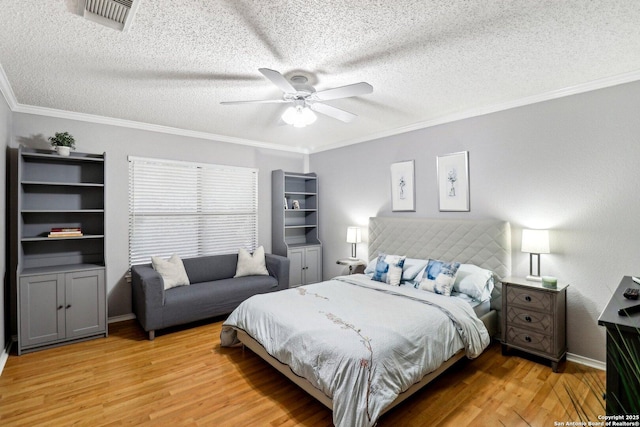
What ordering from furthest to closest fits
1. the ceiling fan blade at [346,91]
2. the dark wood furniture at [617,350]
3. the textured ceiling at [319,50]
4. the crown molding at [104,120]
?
the crown molding at [104,120]
the ceiling fan blade at [346,91]
the textured ceiling at [319,50]
the dark wood furniture at [617,350]

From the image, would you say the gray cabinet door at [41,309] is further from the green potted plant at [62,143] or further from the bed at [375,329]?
the bed at [375,329]

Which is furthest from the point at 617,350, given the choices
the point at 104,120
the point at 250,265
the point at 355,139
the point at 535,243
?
the point at 104,120

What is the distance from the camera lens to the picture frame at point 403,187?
444cm

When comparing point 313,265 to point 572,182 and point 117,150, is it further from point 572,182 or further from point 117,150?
point 572,182

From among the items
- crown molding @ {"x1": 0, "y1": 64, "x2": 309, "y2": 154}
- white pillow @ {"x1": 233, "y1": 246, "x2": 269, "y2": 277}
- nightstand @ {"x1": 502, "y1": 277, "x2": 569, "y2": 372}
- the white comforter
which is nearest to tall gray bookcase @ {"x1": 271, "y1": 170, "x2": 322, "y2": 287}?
white pillow @ {"x1": 233, "y1": 246, "x2": 269, "y2": 277}

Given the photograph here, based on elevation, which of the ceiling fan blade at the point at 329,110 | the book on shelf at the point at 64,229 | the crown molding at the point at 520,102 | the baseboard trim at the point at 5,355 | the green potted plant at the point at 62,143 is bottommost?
the baseboard trim at the point at 5,355

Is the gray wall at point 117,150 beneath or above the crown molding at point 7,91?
beneath

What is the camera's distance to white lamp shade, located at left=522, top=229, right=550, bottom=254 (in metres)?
3.08

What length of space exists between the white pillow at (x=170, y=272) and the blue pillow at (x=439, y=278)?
9.56 feet

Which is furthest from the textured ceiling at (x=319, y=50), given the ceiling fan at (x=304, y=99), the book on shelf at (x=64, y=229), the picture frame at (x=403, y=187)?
the book on shelf at (x=64, y=229)

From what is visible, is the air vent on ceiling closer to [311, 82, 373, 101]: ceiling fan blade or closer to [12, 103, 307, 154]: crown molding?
[311, 82, 373, 101]: ceiling fan blade

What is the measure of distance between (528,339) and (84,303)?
459cm

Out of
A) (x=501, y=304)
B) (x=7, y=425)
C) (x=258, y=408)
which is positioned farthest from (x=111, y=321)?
(x=501, y=304)

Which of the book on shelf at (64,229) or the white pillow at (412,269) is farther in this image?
the white pillow at (412,269)
